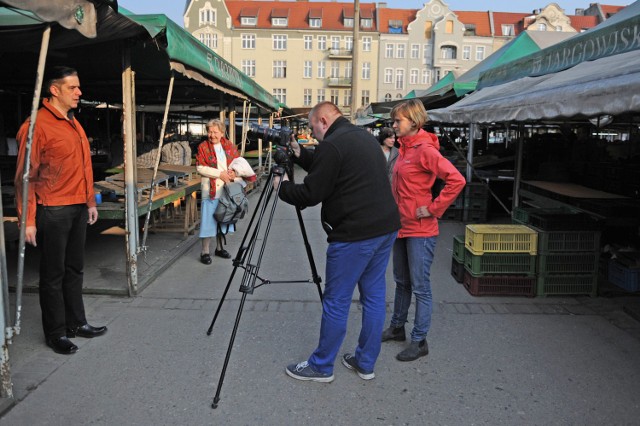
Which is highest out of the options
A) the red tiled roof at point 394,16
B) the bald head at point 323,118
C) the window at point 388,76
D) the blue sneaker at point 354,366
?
the red tiled roof at point 394,16

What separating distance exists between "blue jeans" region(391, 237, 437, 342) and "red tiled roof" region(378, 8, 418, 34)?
190 ft

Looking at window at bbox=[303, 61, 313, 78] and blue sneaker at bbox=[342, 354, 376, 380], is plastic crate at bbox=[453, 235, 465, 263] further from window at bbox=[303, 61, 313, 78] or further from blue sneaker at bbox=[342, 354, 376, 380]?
window at bbox=[303, 61, 313, 78]

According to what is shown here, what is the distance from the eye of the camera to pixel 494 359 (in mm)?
3811

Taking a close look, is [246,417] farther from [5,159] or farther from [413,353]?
[5,159]

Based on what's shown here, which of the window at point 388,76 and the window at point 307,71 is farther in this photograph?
the window at point 307,71

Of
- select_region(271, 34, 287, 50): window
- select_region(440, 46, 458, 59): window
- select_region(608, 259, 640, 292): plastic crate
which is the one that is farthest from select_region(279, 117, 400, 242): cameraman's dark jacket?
select_region(440, 46, 458, 59): window

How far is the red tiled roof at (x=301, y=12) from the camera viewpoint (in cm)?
5791

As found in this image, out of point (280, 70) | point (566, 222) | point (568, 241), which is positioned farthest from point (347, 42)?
point (568, 241)

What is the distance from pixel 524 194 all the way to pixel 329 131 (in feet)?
19.7

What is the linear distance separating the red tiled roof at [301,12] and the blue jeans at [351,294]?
57684mm

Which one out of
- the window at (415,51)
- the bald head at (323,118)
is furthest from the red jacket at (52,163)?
the window at (415,51)

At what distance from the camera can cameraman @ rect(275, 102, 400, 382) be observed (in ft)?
10.0

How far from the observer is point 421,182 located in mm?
3744

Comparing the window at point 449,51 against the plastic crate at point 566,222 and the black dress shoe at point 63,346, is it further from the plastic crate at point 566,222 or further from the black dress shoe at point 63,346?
the black dress shoe at point 63,346
